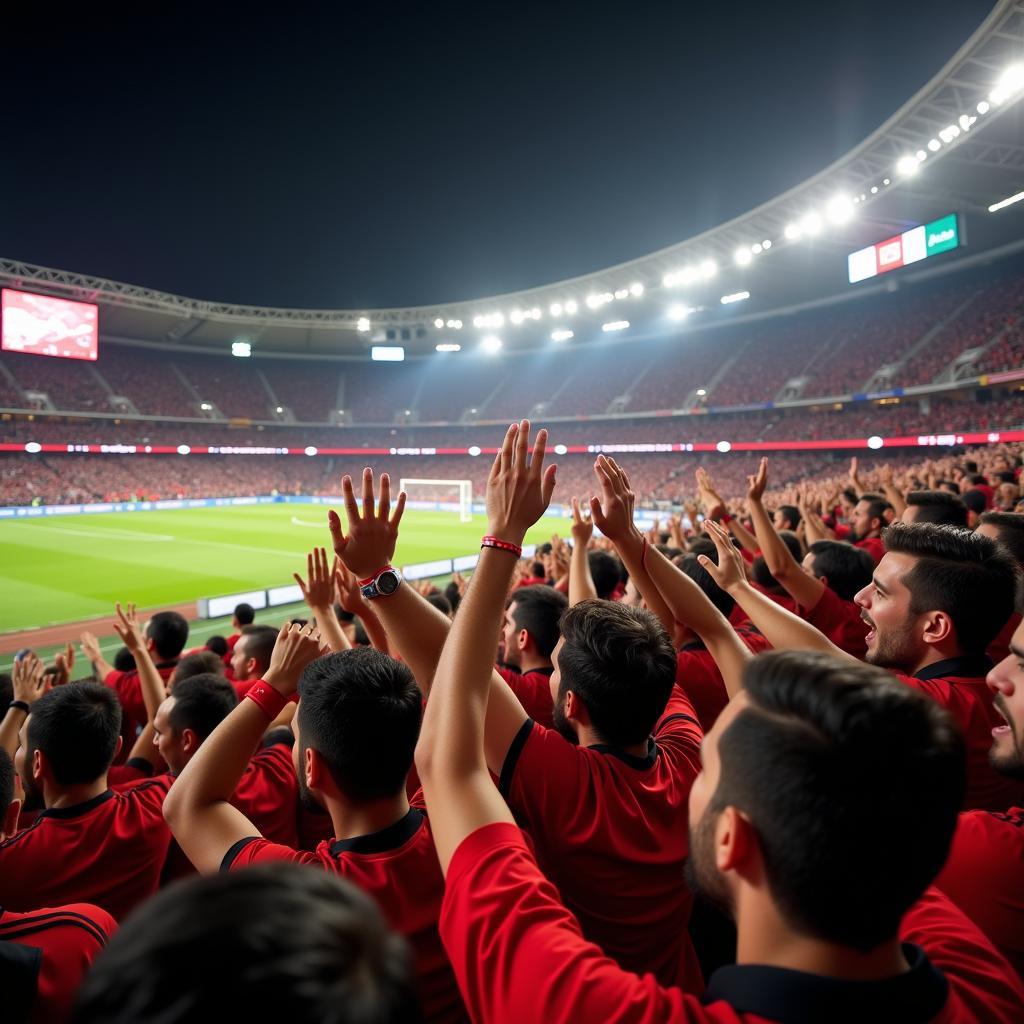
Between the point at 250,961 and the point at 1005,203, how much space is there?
34.5 metres

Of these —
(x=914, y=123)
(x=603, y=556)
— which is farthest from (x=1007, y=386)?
(x=603, y=556)

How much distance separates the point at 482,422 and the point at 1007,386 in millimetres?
39332

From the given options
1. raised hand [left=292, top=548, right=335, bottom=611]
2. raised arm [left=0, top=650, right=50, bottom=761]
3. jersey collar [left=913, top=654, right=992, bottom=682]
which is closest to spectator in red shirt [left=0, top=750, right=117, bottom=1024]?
raised hand [left=292, top=548, right=335, bottom=611]

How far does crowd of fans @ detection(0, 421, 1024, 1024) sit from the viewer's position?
854mm

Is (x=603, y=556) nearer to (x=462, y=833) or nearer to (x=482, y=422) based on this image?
(x=462, y=833)

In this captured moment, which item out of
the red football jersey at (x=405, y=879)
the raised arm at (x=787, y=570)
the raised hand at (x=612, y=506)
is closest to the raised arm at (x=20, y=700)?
the red football jersey at (x=405, y=879)

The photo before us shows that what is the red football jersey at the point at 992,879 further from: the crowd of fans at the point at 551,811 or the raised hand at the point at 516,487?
the raised hand at the point at 516,487

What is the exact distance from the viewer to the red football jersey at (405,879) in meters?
1.84

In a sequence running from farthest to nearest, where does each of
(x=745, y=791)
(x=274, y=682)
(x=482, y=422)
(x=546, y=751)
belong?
(x=482, y=422) → (x=274, y=682) → (x=546, y=751) → (x=745, y=791)

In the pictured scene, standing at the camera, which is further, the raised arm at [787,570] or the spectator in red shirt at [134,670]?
the spectator in red shirt at [134,670]

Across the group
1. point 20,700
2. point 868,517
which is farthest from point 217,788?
point 868,517

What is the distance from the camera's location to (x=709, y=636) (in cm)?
311

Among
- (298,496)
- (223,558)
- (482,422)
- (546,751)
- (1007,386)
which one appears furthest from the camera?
(482,422)

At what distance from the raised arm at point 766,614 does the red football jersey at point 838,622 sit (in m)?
1.32
